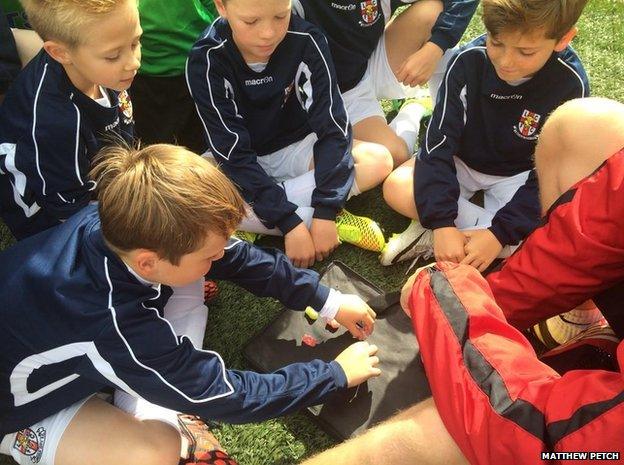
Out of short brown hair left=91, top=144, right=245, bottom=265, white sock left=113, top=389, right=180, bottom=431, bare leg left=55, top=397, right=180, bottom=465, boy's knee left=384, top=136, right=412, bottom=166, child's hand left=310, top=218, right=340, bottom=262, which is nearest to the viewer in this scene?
short brown hair left=91, top=144, right=245, bottom=265

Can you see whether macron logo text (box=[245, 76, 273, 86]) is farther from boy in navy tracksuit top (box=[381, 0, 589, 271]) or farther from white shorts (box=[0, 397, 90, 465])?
white shorts (box=[0, 397, 90, 465])

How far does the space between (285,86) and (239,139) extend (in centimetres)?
25

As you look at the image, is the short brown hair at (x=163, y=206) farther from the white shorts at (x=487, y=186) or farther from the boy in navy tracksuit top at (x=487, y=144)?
the white shorts at (x=487, y=186)

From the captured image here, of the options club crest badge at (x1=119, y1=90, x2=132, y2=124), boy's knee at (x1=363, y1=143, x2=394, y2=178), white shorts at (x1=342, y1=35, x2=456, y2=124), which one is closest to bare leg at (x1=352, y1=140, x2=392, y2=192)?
A: boy's knee at (x1=363, y1=143, x2=394, y2=178)

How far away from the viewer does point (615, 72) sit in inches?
99.5

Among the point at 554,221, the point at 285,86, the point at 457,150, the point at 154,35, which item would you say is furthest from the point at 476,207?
the point at 154,35

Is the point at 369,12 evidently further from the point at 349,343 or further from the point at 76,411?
the point at 76,411

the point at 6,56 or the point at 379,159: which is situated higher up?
the point at 6,56

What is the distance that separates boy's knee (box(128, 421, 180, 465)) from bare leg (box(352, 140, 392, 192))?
105 centimetres

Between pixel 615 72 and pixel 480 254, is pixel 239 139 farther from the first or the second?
pixel 615 72

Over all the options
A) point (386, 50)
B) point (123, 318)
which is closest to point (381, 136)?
point (386, 50)

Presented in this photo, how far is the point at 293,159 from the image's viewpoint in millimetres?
2213

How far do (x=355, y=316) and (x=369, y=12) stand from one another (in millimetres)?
1159

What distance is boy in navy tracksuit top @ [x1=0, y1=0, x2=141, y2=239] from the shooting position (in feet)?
5.34
